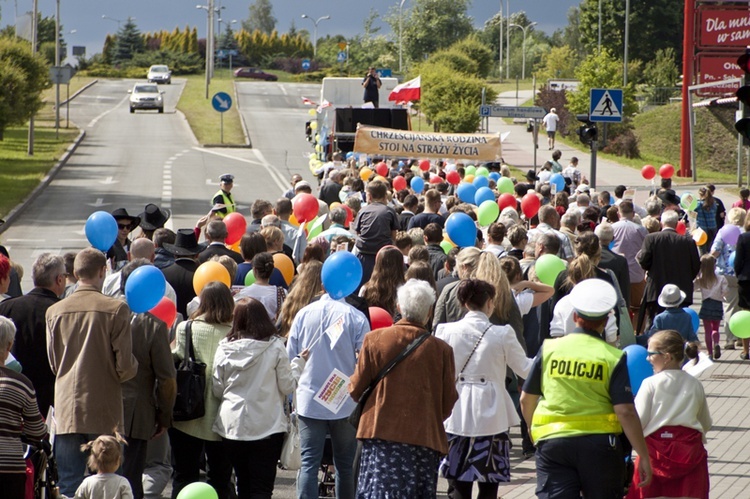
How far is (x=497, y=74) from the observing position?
106m

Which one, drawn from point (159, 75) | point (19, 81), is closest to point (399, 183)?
point (19, 81)

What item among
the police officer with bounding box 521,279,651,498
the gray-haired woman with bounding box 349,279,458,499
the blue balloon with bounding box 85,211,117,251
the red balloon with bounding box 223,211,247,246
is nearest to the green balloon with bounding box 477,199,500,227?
the red balloon with bounding box 223,211,247,246

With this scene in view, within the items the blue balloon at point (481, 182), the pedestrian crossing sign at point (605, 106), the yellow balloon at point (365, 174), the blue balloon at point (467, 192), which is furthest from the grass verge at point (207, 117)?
the blue balloon at point (467, 192)

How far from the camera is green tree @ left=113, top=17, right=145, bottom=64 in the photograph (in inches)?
4299

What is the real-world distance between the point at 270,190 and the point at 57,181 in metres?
6.95

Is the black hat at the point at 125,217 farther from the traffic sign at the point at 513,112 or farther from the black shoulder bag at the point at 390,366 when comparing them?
the traffic sign at the point at 513,112

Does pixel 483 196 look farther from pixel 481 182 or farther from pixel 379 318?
pixel 379 318

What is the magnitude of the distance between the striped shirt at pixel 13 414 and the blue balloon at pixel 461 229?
18.6 feet

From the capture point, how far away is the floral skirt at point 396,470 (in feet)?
20.5

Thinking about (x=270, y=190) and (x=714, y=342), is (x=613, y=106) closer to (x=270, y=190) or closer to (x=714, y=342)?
(x=714, y=342)

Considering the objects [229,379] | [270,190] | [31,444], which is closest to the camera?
[31,444]

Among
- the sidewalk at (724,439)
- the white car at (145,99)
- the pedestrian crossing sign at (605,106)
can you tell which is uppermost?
the white car at (145,99)

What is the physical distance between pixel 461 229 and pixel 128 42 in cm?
10401

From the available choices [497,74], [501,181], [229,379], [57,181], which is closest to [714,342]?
[501,181]
